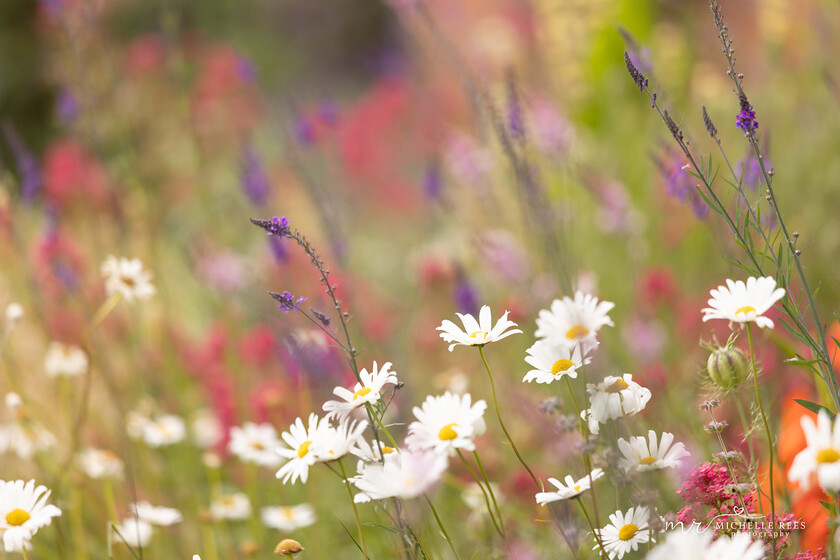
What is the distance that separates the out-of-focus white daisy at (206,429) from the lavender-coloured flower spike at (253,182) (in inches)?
26.1

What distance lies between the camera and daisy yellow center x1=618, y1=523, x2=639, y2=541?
82 centimetres

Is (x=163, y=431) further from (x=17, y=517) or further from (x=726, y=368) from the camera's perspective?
(x=726, y=368)

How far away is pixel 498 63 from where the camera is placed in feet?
13.2

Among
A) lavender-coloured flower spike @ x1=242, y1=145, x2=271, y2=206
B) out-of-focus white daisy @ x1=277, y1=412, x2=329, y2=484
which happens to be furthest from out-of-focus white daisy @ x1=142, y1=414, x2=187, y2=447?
out-of-focus white daisy @ x1=277, y1=412, x2=329, y2=484

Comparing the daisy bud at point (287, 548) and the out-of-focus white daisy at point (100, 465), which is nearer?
the daisy bud at point (287, 548)

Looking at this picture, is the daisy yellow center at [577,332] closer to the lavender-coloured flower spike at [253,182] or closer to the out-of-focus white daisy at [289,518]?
the out-of-focus white daisy at [289,518]

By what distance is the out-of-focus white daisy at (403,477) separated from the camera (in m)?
0.75

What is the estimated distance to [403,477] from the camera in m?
0.78

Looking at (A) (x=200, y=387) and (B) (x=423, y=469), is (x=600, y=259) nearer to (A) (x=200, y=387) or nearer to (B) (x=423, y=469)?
(A) (x=200, y=387)

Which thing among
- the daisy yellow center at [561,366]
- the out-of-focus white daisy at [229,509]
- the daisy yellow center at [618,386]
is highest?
the out-of-focus white daisy at [229,509]

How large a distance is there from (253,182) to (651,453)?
141 centimetres

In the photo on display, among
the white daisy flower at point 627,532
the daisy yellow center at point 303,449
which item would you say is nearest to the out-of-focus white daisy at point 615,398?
the white daisy flower at point 627,532

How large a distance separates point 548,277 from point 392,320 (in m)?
1.16

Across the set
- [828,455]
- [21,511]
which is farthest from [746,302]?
[21,511]
